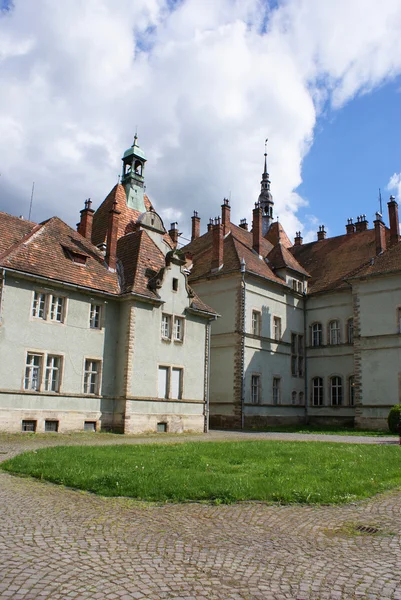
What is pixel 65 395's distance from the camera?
2467 centimetres

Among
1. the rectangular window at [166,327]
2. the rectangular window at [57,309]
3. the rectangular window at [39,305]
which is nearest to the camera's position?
the rectangular window at [39,305]

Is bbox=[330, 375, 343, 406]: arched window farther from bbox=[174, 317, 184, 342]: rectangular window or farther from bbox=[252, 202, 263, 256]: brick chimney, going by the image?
bbox=[174, 317, 184, 342]: rectangular window

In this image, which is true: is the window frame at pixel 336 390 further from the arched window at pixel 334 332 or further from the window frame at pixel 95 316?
the window frame at pixel 95 316

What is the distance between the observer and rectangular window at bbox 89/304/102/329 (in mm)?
26794

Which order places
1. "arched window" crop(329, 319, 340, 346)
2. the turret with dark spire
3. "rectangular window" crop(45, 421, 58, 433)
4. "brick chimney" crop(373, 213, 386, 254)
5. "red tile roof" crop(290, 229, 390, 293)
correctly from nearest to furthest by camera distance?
"rectangular window" crop(45, 421, 58, 433) → "brick chimney" crop(373, 213, 386, 254) → "arched window" crop(329, 319, 340, 346) → "red tile roof" crop(290, 229, 390, 293) → the turret with dark spire

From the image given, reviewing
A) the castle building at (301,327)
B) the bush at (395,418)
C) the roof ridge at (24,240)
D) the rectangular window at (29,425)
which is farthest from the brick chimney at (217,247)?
the rectangular window at (29,425)

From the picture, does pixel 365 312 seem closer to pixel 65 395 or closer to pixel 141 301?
pixel 141 301

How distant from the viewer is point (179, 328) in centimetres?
3045

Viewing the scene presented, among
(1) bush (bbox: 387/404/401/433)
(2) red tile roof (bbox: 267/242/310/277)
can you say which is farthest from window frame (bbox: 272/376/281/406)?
(1) bush (bbox: 387/404/401/433)

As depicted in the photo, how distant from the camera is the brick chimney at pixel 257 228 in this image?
42375mm

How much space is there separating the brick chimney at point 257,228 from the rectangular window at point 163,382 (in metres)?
17.1

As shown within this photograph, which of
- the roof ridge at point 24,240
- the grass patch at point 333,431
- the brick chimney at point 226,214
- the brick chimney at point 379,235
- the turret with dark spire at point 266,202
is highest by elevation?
the turret with dark spire at point 266,202

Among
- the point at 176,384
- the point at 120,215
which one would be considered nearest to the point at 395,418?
the point at 176,384

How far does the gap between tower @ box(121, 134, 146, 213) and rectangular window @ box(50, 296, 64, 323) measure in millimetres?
17312
